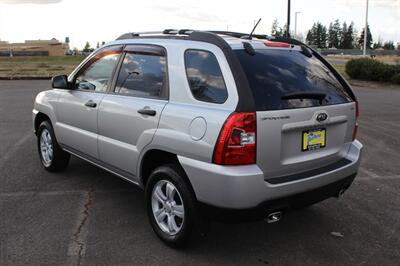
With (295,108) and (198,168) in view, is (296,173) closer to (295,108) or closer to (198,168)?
(295,108)

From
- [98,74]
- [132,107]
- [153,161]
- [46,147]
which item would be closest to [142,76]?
[132,107]

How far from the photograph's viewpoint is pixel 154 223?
4133 mm

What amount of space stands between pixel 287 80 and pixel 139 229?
1960 mm

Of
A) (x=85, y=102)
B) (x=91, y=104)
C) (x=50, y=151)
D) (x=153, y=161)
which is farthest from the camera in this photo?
(x=50, y=151)

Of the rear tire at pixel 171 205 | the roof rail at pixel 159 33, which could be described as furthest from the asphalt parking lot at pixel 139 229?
the roof rail at pixel 159 33

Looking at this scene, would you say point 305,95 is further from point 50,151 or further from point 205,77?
point 50,151

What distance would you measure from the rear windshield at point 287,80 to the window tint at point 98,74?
176 centimetres

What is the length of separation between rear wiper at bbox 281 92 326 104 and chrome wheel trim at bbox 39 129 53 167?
3.61 meters

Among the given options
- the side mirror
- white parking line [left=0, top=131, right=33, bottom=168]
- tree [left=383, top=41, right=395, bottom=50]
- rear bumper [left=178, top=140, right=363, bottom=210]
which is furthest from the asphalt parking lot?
tree [left=383, top=41, right=395, bottom=50]

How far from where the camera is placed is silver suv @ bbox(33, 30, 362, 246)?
134 inches

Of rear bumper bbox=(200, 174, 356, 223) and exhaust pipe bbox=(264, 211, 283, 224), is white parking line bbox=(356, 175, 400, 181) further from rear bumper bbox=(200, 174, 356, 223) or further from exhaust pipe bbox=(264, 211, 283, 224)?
exhaust pipe bbox=(264, 211, 283, 224)

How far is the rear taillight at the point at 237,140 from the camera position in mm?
3340

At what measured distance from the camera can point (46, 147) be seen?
6.21 meters

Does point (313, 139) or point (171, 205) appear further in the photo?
point (171, 205)
